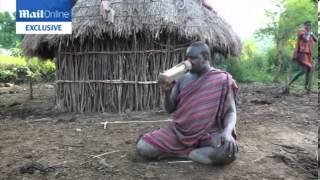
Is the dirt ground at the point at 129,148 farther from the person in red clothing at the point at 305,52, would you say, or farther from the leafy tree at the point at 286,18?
the leafy tree at the point at 286,18

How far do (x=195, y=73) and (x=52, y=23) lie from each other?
5022 millimetres

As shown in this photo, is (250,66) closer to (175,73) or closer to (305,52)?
(305,52)

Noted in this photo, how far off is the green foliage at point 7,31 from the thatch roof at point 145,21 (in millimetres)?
14628

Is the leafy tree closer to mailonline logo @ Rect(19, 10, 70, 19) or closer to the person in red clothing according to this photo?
the person in red clothing

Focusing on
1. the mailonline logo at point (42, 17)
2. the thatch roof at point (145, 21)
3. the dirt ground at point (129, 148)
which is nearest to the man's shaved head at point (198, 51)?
the dirt ground at point (129, 148)

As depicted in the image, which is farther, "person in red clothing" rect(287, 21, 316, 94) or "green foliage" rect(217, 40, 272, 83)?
"green foliage" rect(217, 40, 272, 83)

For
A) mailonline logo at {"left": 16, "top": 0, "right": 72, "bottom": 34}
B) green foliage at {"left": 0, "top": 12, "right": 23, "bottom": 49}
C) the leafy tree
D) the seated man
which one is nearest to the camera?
the seated man

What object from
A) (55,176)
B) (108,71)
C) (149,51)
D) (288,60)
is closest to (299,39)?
(149,51)

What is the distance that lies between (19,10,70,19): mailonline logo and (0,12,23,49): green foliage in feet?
48.4

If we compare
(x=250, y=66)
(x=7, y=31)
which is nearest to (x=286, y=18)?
(x=250, y=66)

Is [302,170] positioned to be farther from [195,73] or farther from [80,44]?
[80,44]

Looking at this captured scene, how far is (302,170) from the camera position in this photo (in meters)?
4.87

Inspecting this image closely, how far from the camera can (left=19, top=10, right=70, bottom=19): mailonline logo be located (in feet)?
28.9

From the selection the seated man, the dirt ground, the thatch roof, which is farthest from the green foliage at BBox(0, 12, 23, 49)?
the seated man
